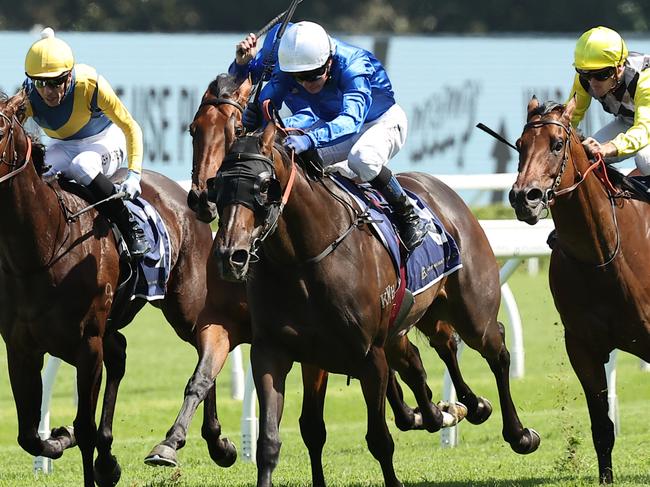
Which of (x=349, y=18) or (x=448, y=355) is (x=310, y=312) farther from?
(x=349, y=18)

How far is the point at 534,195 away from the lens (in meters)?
6.02

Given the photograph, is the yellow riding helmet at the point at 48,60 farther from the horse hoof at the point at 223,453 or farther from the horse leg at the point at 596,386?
the horse leg at the point at 596,386

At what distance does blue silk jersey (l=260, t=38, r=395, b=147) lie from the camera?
243 inches

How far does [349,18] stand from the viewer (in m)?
32.4

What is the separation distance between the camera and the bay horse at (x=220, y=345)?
609 centimetres

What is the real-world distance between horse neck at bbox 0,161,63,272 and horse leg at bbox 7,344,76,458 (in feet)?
1.44

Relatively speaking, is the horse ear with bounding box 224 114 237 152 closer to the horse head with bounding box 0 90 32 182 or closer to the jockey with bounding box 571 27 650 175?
the horse head with bounding box 0 90 32 182

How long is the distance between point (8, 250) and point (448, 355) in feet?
8.44

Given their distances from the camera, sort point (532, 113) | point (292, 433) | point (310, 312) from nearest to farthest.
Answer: point (310, 312), point (532, 113), point (292, 433)

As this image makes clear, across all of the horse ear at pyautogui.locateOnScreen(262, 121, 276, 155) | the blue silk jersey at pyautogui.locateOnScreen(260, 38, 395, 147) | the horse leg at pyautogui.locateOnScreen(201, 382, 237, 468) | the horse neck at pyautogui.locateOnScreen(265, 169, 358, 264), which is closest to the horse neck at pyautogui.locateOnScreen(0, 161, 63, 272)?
the blue silk jersey at pyautogui.locateOnScreen(260, 38, 395, 147)

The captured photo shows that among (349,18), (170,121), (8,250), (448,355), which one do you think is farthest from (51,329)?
(349,18)

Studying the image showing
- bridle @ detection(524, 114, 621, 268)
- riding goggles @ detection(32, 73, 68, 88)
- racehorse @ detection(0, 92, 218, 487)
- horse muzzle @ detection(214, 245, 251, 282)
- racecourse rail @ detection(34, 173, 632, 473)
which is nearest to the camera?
horse muzzle @ detection(214, 245, 251, 282)

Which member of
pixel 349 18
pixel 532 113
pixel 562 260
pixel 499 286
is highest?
pixel 532 113

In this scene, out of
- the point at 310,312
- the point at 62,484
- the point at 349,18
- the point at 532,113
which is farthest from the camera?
the point at 349,18
